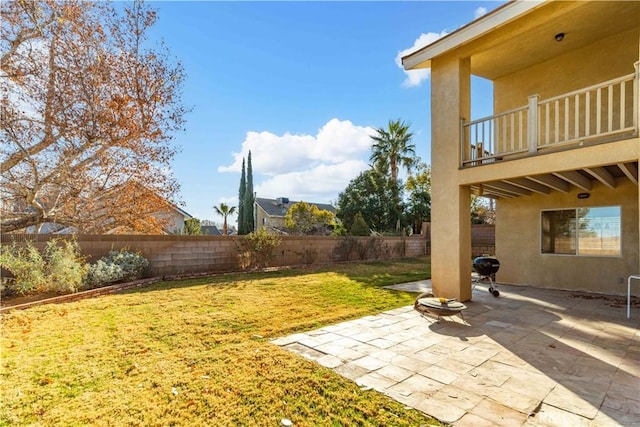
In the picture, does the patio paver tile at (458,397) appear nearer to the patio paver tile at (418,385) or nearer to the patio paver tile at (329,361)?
the patio paver tile at (418,385)

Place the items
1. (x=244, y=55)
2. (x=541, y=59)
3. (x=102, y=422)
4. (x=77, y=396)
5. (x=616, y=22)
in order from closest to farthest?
(x=102, y=422)
(x=77, y=396)
(x=616, y=22)
(x=541, y=59)
(x=244, y=55)

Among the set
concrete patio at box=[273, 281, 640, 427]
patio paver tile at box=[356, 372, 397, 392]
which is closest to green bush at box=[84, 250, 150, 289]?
concrete patio at box=[273, 281, 640, 427]

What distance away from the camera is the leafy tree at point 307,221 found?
27859 mm

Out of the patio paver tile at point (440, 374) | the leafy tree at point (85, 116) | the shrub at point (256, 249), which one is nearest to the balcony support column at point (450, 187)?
the patio paver tile at point (440, 374)

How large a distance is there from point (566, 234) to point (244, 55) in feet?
38.7

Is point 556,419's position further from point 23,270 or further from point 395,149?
point 395,149

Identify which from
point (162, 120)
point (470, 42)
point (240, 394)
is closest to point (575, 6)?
point (470, 42)

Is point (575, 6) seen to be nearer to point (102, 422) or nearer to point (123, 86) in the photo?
point (102, 422)

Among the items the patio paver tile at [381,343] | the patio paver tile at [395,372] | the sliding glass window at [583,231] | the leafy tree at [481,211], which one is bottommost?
the patio paver tile at [381,343]

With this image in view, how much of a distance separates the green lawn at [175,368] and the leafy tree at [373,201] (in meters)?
17.1

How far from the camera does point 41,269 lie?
6723 mm

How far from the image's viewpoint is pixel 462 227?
21.9ft

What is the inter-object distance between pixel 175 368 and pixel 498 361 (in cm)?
383

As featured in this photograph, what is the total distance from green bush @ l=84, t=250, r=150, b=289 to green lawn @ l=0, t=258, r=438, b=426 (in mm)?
1092
